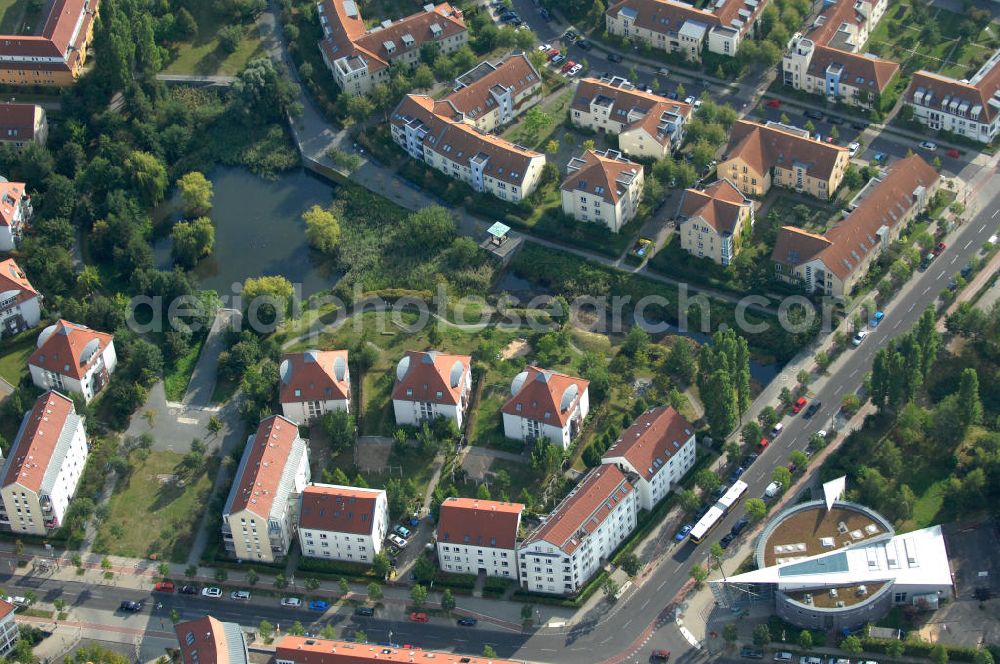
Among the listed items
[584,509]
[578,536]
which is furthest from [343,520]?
[584,509]


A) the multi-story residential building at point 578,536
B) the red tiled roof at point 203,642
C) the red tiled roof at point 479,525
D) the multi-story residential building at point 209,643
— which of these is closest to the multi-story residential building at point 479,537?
the red tiled roof at point 479,525

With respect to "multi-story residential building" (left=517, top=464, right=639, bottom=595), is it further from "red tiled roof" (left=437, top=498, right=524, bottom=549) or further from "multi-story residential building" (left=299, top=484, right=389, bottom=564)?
"multi-story residential building" (left=299, top=484, right=389, bottom=564)

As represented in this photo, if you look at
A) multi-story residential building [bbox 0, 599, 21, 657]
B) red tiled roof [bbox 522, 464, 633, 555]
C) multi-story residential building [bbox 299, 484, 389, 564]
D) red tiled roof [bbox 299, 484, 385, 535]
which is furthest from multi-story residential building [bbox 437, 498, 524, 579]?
multi-story residential building [bbox 0, 599, 21, 657]

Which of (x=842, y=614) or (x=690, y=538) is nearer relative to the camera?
(x=842, y=614)

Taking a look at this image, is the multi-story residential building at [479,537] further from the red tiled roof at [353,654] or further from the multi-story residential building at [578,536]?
the red tiled roof at [353,654]

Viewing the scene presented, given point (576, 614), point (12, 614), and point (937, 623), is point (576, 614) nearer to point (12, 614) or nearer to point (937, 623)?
point (937, 623)

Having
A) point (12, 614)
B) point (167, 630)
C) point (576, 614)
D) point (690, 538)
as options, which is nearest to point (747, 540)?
point (690, 538)

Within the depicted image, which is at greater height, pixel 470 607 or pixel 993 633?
pixel 993 633
